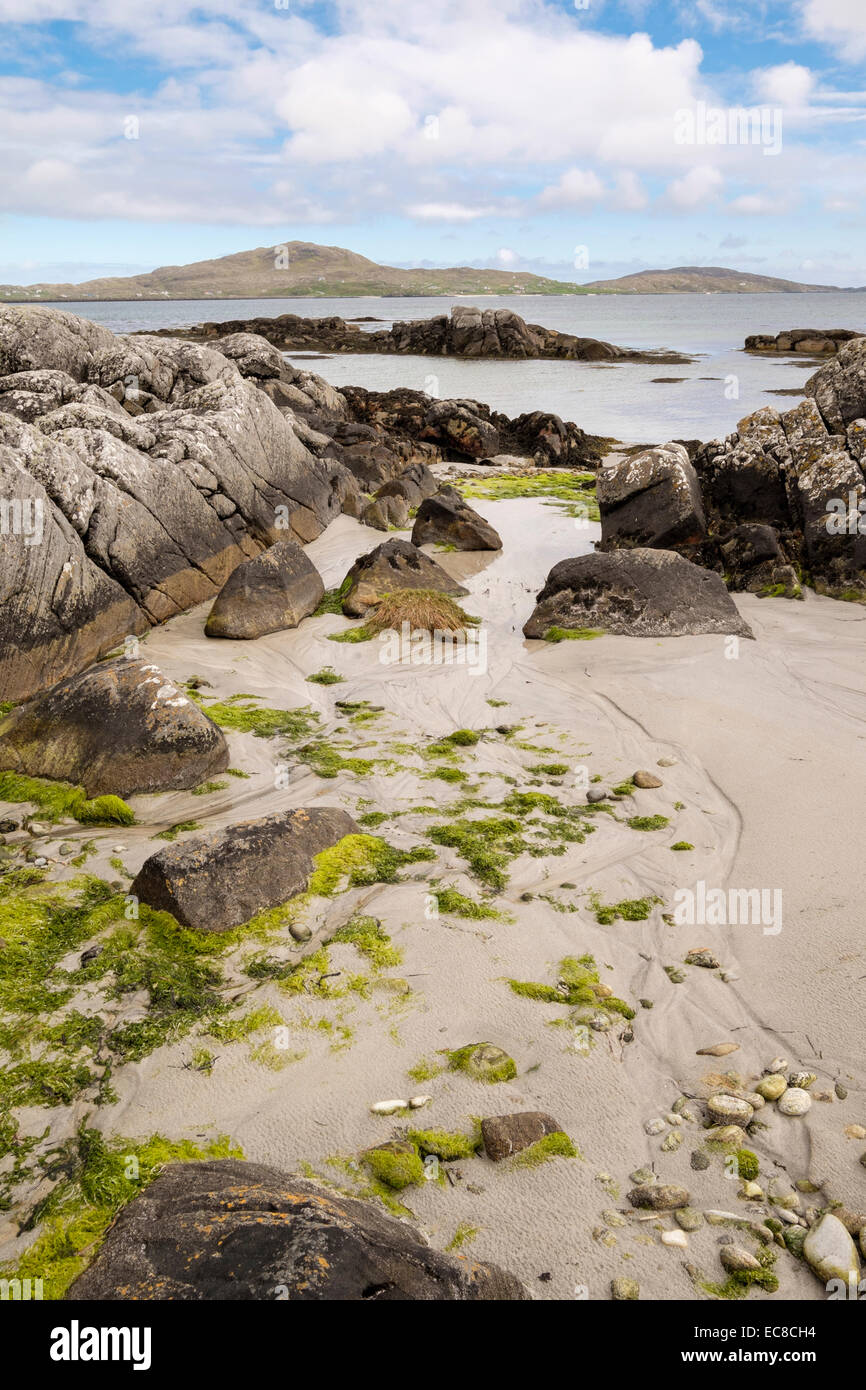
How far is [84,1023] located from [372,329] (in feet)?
302

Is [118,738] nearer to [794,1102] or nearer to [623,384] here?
[794,1102]

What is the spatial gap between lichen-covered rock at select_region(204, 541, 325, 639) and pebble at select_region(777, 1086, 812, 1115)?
28.7ft

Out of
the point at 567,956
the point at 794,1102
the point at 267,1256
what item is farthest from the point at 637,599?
the point at 267,1256

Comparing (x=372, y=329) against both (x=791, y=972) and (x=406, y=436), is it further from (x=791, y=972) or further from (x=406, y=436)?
(x=791, y=972)

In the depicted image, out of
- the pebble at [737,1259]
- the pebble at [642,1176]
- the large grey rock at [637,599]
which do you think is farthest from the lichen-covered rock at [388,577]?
the pebble at [737,1259]

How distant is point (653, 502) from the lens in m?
14.5

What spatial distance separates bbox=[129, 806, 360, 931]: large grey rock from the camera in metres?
5.68

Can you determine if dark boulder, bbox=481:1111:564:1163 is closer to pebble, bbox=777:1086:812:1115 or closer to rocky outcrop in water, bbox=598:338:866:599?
pebble, bbox=777:1086:812:1115

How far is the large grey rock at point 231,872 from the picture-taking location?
5.68 meters

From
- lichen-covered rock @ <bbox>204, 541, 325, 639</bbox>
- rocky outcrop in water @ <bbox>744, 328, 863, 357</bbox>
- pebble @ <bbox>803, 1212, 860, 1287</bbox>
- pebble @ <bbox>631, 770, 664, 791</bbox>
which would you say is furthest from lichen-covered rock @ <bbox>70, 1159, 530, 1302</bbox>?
rocky outcrop in water @ <bbox>744, 328, 863, 357</bbox>

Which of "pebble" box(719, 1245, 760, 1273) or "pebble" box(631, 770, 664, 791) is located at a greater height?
"pebble" box(631, 770, 664, 791)

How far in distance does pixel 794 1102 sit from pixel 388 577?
32.0 ft
